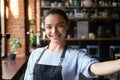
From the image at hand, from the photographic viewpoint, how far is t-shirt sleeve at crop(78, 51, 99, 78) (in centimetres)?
145

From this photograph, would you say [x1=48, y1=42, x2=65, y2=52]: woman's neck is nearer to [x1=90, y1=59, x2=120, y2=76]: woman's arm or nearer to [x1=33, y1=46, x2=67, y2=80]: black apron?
[x1=33, y1=46, x2=67, y2=80]: black apron

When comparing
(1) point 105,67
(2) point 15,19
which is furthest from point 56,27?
(2) point 15,19

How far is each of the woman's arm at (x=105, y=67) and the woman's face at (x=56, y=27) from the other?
0.28m

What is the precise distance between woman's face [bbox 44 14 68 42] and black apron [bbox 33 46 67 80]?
97 millimetres

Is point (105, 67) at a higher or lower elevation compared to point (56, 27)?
lower

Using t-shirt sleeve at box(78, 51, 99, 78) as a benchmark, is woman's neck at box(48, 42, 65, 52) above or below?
above

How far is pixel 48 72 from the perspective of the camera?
1575 millimetres

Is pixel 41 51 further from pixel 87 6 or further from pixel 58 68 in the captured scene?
pixel 87 6

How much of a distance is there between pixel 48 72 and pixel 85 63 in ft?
0.78

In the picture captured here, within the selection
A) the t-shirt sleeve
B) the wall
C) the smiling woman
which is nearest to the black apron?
the smiling woman

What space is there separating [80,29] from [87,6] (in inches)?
27.8

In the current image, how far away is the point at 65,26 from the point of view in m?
1.60

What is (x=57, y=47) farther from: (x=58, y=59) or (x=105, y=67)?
(x=105, y=67)

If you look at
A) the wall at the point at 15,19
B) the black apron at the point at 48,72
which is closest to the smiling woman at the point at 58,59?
the black apron at the point at 48,72
